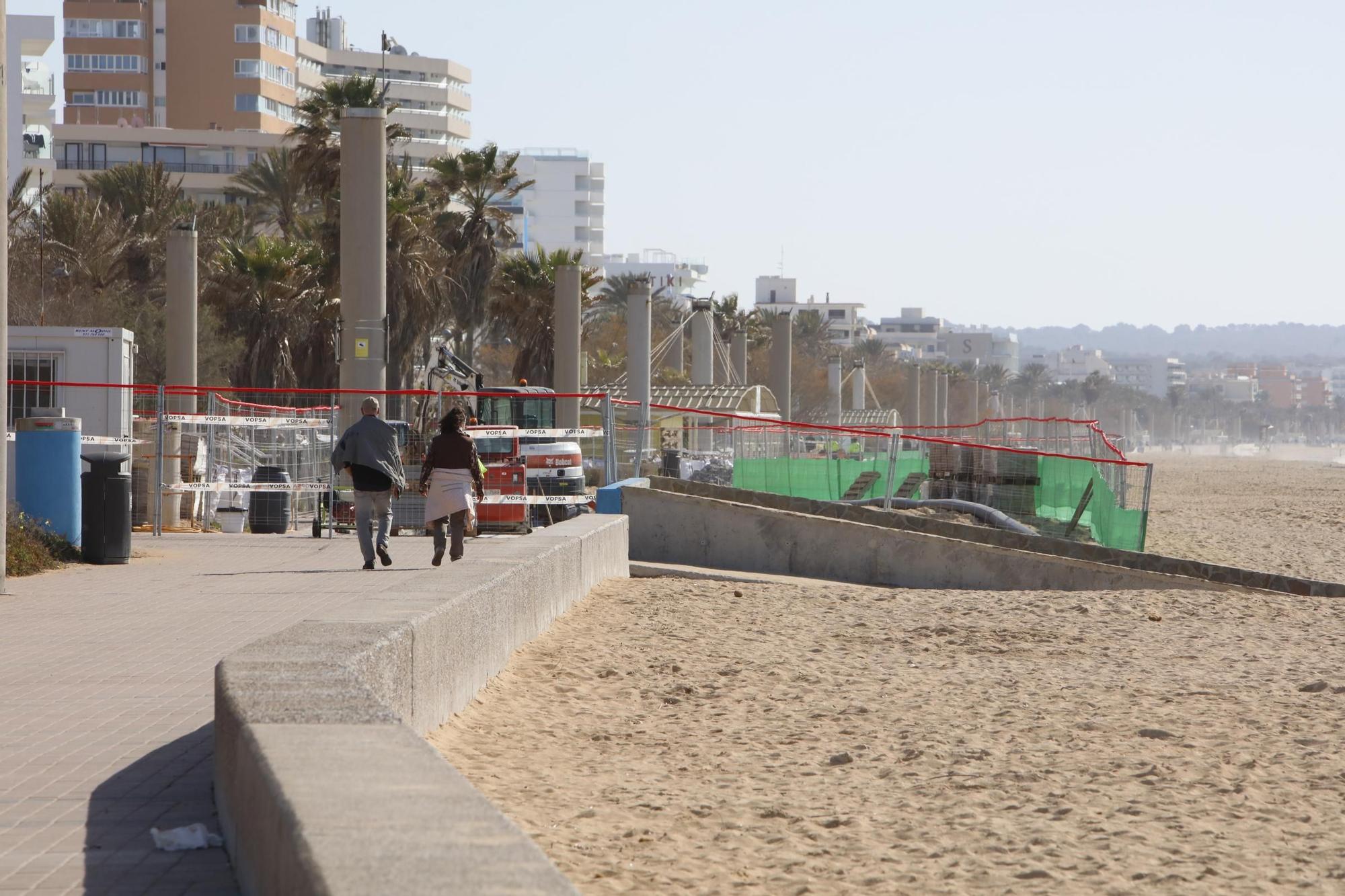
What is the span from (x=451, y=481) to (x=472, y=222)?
140 ft

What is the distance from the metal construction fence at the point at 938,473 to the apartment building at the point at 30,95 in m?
47.3

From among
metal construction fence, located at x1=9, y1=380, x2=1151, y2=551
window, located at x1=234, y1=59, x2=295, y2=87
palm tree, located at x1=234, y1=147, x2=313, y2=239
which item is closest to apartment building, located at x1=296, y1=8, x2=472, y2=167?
window, located at x1=234, y1=59, x2=295, y2=87

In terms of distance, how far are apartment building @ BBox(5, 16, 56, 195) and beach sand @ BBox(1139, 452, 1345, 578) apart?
4791 cm

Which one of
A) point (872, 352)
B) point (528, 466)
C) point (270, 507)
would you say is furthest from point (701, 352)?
point (872, 352)

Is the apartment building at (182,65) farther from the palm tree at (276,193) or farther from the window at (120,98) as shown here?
the palm tree at (276,193)

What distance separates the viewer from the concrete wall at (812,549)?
62.7ft

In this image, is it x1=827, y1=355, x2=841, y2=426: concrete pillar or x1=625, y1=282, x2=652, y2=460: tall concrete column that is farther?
x1=827, y1=355, x2=841, y2=426: concrete pillar

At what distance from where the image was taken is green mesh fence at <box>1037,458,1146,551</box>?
2273 cm

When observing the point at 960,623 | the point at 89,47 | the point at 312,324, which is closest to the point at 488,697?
the point at 960,623

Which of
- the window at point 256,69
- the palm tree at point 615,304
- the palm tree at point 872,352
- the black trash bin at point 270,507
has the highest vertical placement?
the window at point 256,69

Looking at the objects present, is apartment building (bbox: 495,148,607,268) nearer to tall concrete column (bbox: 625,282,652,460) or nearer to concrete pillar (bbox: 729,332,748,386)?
concrete pillar (bbox: 729,332,748,386)

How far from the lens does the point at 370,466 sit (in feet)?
51.1

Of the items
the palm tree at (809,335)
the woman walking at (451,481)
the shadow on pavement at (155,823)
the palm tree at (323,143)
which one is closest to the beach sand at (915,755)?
the shadow on pavement at (155,823)

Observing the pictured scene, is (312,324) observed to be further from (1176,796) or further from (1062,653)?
(1176,796)
